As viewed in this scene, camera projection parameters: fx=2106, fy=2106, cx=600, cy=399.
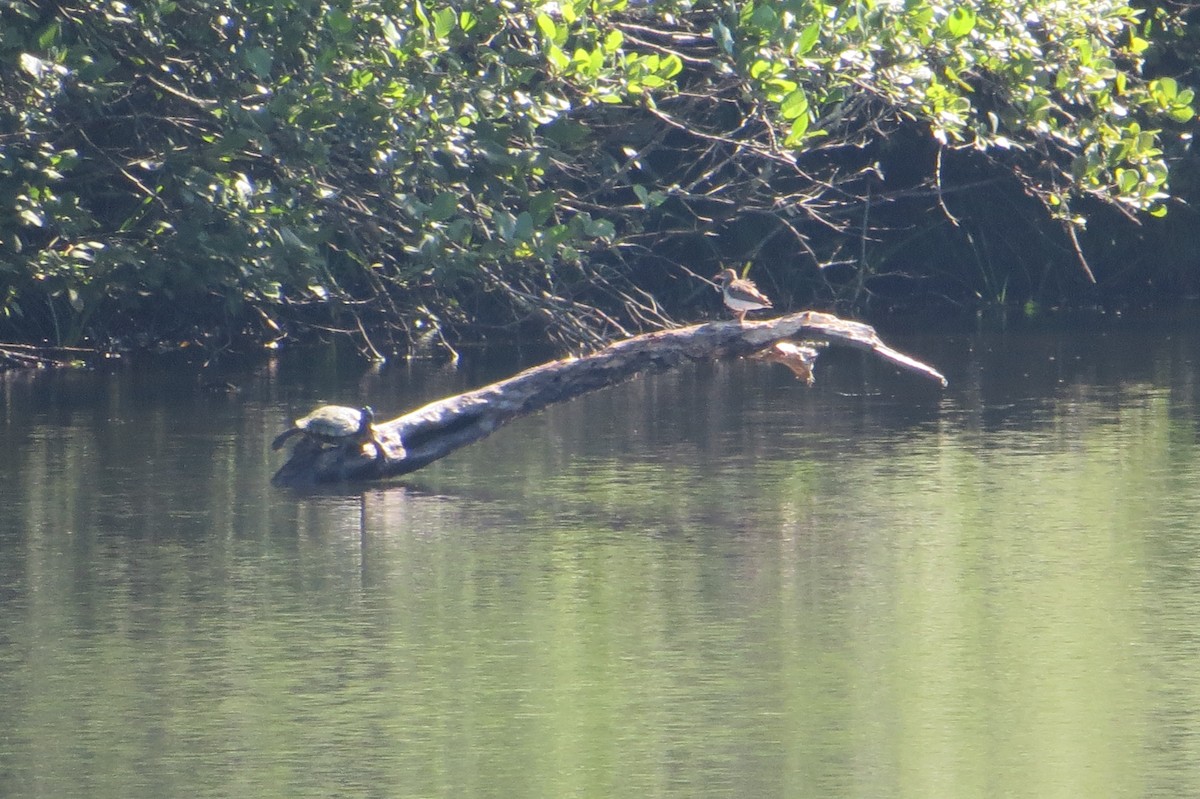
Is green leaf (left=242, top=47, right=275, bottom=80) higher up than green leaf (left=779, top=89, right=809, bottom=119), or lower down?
higher up

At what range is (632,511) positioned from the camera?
7.64 meters

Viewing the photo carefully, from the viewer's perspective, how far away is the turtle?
326 inches

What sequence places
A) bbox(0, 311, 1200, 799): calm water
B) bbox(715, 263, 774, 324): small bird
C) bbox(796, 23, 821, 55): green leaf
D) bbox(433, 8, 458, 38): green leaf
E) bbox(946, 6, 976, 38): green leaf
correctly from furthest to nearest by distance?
bbox(946, 6, 976, 38): green leaf, bbox(796, 23, 821, 55): green leaf, bbox(433, 8, 458, 38): green leaf, bbox(715, 263, 774, 324): small bird, bbox(0, 311, 1200, 799): calm water

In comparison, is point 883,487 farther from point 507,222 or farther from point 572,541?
point 507,222

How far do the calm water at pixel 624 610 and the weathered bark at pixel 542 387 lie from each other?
17 cm

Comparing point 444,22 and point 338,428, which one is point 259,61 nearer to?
point 444,22

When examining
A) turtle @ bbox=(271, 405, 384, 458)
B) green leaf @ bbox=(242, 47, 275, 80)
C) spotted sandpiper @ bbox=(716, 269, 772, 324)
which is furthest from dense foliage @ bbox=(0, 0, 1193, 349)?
turtle @ bbox=(271, 405, 384, 458)

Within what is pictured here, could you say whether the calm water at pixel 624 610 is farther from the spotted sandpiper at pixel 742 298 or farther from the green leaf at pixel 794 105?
the green leaf at pixel 794 105

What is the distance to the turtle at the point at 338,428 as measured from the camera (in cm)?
829

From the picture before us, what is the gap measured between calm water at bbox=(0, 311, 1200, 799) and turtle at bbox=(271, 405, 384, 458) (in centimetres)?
22

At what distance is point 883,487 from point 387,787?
13.3ft

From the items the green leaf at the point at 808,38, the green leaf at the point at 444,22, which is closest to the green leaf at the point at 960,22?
the green leaf at the point at 808,38

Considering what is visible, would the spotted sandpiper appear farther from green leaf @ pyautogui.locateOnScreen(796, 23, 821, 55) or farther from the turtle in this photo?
the turtle

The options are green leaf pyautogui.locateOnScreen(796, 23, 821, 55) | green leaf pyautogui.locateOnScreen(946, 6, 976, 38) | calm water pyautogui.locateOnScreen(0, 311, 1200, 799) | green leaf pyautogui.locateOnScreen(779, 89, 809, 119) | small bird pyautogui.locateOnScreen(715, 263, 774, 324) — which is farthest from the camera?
green leaf pyautogui.locateOnScreen(946, 6, 976, 38)
